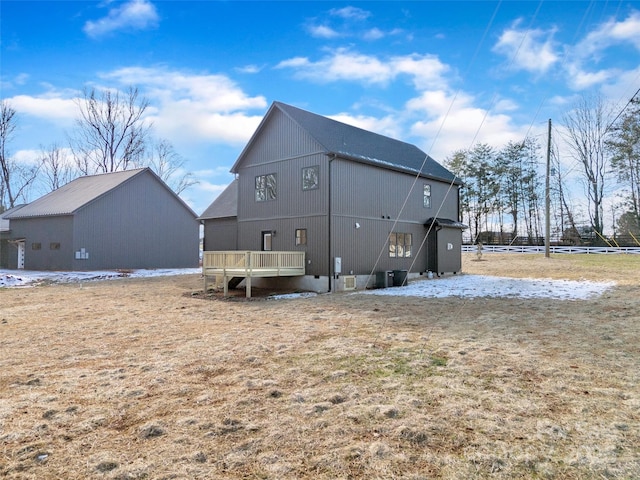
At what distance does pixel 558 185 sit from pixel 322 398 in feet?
137

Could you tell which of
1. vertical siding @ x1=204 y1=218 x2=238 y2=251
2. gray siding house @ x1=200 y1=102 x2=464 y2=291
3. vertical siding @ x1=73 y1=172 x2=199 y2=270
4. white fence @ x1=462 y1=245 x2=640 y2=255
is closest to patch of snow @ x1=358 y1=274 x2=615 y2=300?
gray siding house @ x1=200 y1=102 x2=464 y2=291

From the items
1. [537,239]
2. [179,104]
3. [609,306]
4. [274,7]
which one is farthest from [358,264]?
[537,239]

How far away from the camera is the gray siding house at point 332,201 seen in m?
15.5

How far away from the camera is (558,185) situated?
3938cm

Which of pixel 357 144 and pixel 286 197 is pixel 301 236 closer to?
pixel 286 197

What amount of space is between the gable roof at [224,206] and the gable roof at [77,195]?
6160 mm

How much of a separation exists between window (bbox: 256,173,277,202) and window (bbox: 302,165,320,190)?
62.7 inches

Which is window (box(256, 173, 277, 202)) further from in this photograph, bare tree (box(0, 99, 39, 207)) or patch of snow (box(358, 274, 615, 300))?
bare tree (box(0, 99, 39, 207))

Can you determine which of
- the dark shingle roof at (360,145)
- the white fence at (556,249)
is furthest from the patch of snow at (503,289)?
the white fence at (556,249)

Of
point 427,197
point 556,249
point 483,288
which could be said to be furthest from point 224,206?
point 556,249

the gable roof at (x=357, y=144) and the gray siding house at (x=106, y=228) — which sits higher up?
the gable roof at (x=357, y=144)

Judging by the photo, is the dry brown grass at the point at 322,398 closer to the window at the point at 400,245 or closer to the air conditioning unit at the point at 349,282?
the air conditioning unit at the point at 349,282

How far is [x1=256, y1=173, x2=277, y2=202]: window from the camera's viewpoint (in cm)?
1728

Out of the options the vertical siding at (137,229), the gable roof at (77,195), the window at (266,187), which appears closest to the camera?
the window at (266,187)
